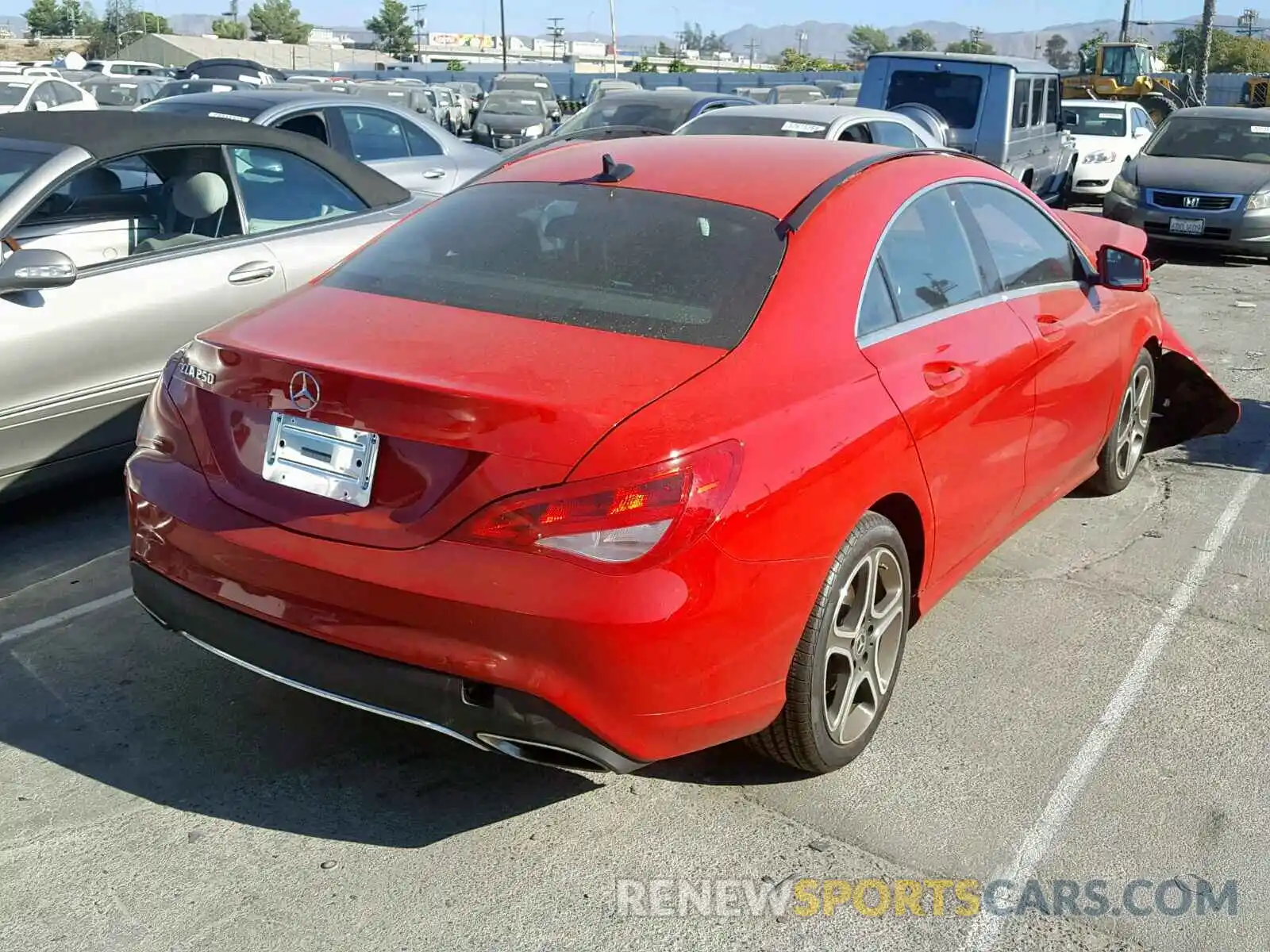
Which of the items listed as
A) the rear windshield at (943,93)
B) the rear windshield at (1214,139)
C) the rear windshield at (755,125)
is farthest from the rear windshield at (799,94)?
the rear windshield at (755,125)

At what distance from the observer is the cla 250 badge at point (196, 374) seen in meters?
3.30

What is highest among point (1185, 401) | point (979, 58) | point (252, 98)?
point (979, 58)

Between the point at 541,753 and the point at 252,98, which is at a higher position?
the point at 252,98

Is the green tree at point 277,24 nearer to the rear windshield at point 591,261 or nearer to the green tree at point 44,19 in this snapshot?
the green tree at point 44,19

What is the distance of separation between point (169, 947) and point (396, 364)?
136 cm

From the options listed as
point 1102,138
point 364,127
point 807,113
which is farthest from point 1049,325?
point 1102,138

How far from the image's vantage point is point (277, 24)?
123938 mm

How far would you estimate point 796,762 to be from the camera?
135 inches

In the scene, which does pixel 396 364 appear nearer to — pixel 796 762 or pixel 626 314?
pixel 626 314

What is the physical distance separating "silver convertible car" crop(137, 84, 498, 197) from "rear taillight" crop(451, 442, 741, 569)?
24.4 ft

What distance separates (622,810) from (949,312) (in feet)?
5.84

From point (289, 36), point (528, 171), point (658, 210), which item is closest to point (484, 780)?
point (658, 210)

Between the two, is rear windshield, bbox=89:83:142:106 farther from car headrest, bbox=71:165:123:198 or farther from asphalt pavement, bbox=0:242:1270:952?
asphalt pavement, bbox=0:242:1270:952

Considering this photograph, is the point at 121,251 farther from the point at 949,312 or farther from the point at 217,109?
the point at 217,109
